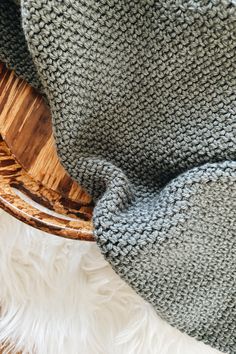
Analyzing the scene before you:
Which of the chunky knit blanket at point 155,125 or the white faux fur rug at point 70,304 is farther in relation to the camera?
the white faux fur rug at point 70,304

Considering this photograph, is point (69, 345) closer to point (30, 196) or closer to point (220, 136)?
point (30, 196)

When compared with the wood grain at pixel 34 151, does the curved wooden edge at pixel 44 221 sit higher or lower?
lower

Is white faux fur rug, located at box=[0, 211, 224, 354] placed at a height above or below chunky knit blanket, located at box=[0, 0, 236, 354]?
below

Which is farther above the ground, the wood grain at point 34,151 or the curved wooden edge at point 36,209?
the wood grain at point 34,151

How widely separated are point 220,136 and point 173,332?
28cm

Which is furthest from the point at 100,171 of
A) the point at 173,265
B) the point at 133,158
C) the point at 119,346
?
the point at 119,346

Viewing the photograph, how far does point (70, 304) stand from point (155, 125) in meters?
0.29

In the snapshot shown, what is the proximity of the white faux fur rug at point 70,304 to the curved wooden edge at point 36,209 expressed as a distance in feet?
0.16

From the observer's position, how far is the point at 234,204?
629 millimetres

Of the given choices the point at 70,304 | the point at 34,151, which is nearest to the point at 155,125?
the point at 34,151

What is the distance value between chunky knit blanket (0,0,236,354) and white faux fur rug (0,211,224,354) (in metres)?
0.07

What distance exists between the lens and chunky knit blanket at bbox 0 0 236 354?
608mm

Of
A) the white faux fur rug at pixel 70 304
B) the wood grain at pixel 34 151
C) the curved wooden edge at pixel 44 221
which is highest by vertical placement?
the wood grain at pixel 34 151

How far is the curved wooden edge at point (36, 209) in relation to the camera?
2.06 ft
